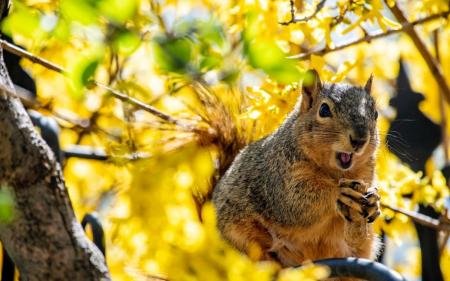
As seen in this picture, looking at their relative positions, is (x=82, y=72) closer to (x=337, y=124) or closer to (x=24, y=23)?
(x=24, y=23)

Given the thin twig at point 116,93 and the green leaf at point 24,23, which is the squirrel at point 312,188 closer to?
the thin twig at point 116,93

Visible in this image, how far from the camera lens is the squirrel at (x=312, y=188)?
7.78ft

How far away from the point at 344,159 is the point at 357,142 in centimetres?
10

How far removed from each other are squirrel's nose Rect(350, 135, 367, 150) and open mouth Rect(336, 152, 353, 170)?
0.09 meters

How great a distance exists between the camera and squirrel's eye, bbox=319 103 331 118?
248 centimetres

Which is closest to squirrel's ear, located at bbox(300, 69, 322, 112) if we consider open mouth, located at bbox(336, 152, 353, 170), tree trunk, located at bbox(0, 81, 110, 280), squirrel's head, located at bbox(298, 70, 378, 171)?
squirrel's head, located at bbox(298, 70, 378, 171)

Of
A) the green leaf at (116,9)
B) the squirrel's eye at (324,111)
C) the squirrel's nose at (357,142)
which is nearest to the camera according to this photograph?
the green leaf at (116,9)

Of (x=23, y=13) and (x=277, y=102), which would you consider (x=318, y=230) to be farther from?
(x=23, y=13)

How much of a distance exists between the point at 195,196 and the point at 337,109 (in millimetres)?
651

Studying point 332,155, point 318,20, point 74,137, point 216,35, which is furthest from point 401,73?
point 216,35

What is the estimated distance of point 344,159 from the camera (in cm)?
238

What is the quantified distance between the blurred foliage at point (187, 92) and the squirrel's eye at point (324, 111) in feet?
0.55

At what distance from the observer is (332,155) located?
2424mm

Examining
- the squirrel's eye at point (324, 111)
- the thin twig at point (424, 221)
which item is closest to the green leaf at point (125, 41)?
the squirrel's eye at point (324, 111)
